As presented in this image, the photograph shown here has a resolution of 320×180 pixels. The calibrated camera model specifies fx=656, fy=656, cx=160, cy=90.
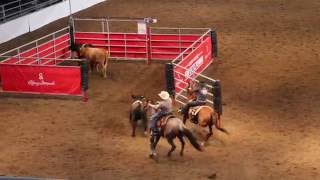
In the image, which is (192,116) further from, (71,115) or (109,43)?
(109,43)

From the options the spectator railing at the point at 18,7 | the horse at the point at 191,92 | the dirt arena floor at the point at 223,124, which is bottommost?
the dirt arena floor at the point at 223,124

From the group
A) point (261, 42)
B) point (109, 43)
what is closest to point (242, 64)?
point (261, 42)

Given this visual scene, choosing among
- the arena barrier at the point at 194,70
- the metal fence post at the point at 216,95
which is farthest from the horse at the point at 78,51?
the metal fence post at the point at 216,95

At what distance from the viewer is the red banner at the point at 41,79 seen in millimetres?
16672

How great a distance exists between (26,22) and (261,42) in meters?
9.29

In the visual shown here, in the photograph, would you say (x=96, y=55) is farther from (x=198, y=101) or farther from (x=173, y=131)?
(x=173, y=131)

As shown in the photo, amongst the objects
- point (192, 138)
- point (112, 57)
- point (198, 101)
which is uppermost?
point (198, 101)

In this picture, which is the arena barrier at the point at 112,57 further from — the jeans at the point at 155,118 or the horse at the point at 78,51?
the jeans at the point at 155,118

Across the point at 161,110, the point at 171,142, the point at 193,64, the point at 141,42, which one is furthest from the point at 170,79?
the point at 141,42

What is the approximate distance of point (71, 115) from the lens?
52.1ft

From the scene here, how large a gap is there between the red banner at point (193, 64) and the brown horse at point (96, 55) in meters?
2.64

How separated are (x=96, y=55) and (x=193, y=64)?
9.50 ft

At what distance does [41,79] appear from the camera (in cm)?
1695

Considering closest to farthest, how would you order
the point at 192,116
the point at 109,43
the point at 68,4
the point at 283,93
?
the point at 192,116
the point at 283,93
the point at 109,43
the point at 68,4
